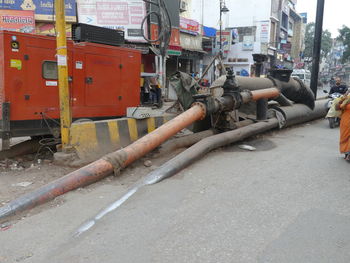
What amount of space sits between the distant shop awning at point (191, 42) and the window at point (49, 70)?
21.2m

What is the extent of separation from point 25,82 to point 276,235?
4.86 meters

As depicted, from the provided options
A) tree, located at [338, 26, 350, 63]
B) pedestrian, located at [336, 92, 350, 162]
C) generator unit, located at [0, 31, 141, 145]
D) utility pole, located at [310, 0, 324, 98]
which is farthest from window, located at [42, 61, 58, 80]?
tree, located at [338, 26, 350, 63]

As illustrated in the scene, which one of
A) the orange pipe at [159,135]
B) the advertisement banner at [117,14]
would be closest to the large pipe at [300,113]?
the orange pipe at [159,135]

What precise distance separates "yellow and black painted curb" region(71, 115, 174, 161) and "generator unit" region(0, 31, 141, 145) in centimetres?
94

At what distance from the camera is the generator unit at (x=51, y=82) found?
5.54 metres

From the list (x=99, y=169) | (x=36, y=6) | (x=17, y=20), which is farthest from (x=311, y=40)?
(x=99, y=169)

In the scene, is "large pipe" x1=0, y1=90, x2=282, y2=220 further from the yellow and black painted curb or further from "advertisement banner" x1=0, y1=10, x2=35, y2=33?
"advertisement banner" x1=0, y1=10, x2=35, y2=33

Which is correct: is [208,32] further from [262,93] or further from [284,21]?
[262,93]

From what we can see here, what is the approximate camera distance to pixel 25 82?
18.9ft

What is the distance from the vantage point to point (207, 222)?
344 centimetres

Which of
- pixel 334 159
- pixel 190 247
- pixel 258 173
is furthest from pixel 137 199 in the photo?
pixel 334 159

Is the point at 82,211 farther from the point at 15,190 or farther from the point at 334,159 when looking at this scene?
the point at 334,159

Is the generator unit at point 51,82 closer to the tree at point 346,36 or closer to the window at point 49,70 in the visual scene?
the window at point 49,70

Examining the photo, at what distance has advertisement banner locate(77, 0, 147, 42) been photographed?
19.6 meters
